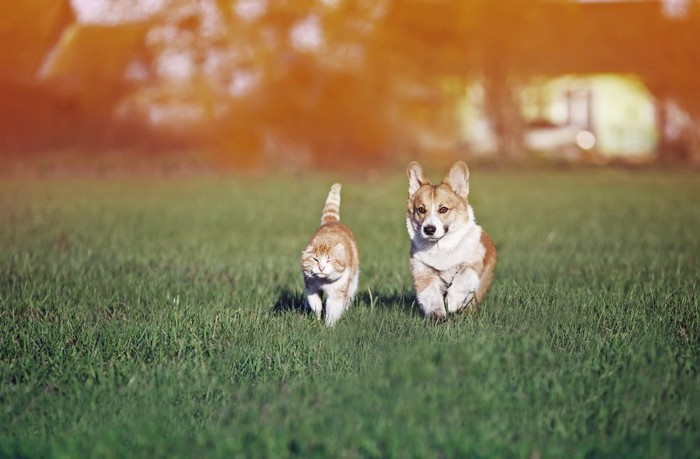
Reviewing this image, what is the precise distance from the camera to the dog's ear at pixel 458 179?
6.25m

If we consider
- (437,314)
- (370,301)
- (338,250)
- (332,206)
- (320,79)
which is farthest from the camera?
(320,79)

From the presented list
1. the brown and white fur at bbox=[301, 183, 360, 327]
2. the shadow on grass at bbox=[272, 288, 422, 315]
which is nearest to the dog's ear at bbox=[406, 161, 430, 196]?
the brown and white fur at bbox=[301, 183, 360, 327]

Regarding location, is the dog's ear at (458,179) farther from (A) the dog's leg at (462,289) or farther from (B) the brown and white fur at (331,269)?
(B) the brown and white fur at (331,269)

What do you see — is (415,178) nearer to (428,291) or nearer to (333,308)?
(428,291)

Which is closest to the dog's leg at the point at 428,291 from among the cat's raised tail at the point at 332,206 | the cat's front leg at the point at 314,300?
the cat's front leg at the point at 314,300

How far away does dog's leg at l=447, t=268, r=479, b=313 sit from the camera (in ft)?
20.1

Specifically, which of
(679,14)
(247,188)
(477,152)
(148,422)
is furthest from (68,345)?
(679,14)

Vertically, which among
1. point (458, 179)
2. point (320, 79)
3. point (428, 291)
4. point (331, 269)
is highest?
point (320, 79)

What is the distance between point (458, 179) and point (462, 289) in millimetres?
738

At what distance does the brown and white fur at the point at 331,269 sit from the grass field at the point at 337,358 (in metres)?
0.14

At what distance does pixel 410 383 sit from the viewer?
4.62 metres

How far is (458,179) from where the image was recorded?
6.28 metres

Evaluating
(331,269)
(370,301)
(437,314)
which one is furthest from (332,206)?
(437,314)

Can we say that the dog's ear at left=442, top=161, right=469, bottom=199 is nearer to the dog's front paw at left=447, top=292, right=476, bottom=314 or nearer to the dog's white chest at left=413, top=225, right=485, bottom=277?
the dog's white chest at left=413, top=225, right=485, bottom=277
